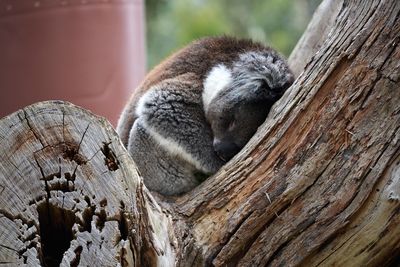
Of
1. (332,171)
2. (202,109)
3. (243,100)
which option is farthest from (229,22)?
(332,171)

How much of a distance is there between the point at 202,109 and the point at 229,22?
12642 mm

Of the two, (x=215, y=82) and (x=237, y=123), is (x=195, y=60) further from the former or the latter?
(x=237, y=123)

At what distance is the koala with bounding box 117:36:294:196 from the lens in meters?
3.58

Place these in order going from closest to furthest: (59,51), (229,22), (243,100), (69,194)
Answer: (69,194)
(243,100)
(59,51)
(229,22)

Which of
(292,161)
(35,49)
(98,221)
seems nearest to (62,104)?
(98,221)

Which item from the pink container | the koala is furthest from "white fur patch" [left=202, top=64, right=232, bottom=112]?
the pink container

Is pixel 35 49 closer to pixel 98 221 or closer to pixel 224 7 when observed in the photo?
pixel 98 221

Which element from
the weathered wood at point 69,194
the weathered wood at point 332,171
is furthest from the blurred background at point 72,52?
the weathered wood at point 69,194

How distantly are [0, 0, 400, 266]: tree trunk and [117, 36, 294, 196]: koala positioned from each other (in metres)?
0.34

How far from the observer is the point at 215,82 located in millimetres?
3740

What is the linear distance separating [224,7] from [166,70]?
42.4ft

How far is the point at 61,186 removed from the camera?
106 inches

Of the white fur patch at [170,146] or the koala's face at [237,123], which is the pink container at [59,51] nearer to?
the white fur patch at [170,146]

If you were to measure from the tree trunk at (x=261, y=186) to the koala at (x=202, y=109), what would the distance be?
13.6 inches
